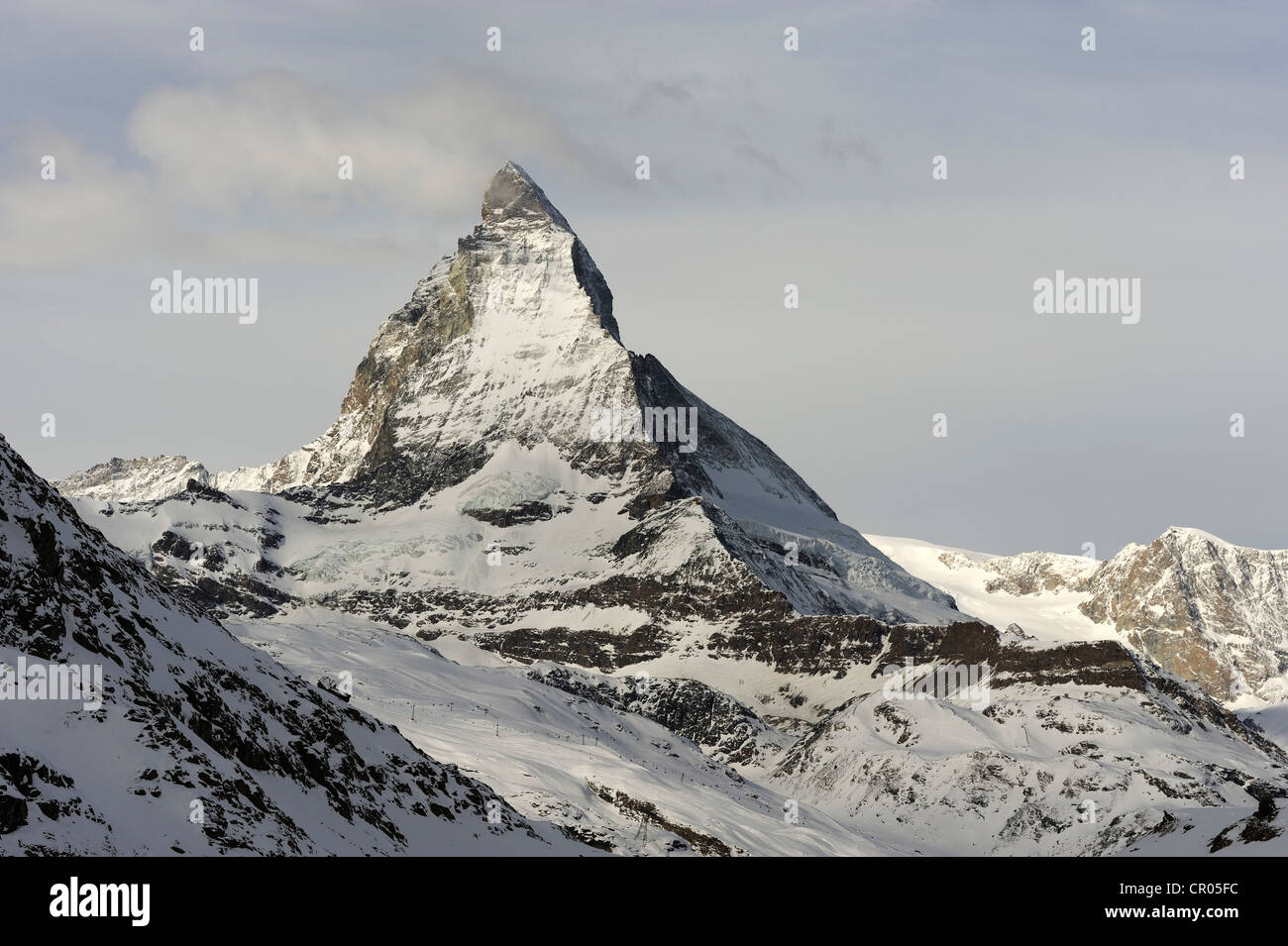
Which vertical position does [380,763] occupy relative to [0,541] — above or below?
below

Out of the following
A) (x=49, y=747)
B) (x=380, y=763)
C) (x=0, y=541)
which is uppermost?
(x=0, y=541)
